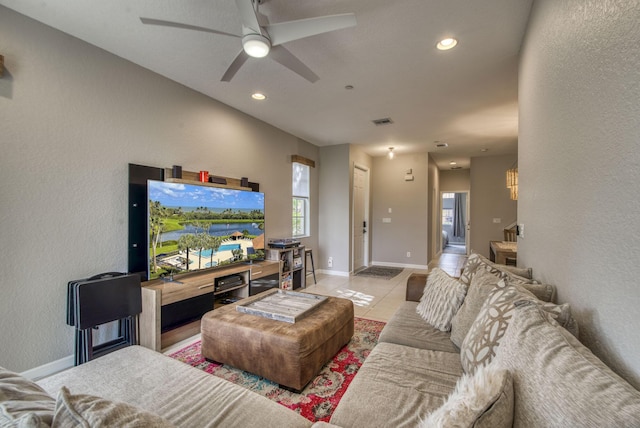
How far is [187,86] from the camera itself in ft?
10.4

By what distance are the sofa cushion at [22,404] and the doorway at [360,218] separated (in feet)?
17.9

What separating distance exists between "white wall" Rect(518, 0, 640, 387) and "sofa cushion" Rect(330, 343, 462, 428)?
611 mm

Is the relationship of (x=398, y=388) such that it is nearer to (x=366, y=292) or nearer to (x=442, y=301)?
(x=442, y=301)

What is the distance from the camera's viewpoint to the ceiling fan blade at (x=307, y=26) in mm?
1661

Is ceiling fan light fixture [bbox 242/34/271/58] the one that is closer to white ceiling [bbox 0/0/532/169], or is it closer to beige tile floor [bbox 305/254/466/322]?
white ceiling [bbox 0/0/532/169]

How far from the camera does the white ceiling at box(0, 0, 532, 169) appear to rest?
1974 mm

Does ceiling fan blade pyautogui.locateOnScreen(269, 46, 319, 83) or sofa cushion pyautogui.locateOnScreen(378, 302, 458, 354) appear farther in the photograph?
ceiling fan blade pyautogui.locateOnScreen(269, 46, 319, 83)

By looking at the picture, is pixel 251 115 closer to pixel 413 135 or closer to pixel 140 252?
pixel 140 252

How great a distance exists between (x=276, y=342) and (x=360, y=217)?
489cm

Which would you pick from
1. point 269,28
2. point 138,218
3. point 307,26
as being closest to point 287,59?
point 269,28

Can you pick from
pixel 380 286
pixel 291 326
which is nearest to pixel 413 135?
pixel 380 286

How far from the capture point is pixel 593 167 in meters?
1.03

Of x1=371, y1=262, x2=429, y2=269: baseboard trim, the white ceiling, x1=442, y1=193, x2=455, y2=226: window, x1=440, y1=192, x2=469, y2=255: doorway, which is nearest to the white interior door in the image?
x1=371, y1=262, x2=429, y2=269: baseboard trim

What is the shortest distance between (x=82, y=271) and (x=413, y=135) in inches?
Result: 195
